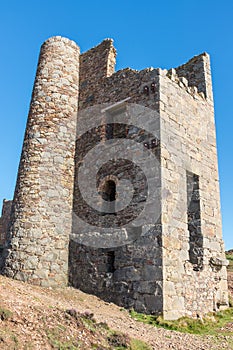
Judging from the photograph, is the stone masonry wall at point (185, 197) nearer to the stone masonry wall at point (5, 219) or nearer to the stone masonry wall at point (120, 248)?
the stone masonry wall at point (120, 248)

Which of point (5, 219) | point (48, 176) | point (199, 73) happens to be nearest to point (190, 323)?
point (48, 176)

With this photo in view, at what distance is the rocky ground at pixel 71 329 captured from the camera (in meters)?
5.09

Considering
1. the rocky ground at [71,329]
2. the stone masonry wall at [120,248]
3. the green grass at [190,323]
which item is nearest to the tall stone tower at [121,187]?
the stone masonry wall at [120,248]

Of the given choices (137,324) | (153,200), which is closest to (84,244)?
(153,200)

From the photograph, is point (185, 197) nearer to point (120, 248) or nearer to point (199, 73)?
point (120, 248)

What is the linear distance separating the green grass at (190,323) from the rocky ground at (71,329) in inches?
9.8

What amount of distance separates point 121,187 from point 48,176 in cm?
246

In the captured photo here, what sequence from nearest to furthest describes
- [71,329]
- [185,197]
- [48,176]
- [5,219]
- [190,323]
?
[71,329], [190,323], [185,197], [48,176], [5,219]

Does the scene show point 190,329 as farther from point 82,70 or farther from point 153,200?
point 82,70

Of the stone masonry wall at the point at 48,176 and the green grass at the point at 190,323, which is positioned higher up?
the stone masonry wall at the point at 48,176

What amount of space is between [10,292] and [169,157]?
5.26 meters

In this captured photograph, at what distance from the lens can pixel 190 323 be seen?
27.6ft

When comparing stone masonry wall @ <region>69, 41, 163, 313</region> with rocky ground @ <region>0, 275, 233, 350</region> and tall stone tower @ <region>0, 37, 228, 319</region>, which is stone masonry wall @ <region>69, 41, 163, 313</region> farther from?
rocky ground @ <region>0, 275, 233, 350</region>

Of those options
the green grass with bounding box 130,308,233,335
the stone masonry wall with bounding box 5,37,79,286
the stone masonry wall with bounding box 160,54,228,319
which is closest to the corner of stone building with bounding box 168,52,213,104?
the stone masonry wall with bounding box 160,54,228,319
